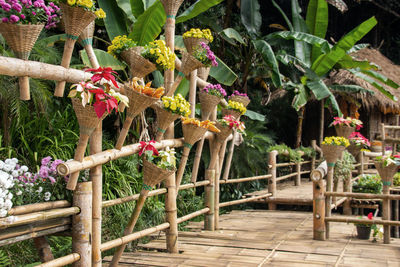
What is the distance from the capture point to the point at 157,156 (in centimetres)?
317

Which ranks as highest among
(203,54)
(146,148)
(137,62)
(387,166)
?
(203,54)

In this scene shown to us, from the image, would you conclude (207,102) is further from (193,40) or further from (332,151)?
(332,151)

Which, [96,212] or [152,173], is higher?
[152,173]

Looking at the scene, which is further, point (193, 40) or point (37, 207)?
point (193, 40)

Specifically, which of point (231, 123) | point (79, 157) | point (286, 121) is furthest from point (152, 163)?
point (286, 121)

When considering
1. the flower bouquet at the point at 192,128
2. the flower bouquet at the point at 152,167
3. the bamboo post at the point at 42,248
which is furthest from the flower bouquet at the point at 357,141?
the bamboo post at the point at 42,248

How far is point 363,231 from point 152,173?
258 cm

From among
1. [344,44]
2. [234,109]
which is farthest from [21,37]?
[344,44]

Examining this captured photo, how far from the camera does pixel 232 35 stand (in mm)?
7078

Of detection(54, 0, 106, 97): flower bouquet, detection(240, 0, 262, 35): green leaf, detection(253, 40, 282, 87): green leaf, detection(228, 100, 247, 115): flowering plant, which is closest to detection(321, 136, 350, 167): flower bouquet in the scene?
detection(228, 100, 247, 115): flowering plant

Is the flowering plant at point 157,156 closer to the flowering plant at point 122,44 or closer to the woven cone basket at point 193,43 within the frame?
the flowering plant at point 122,44

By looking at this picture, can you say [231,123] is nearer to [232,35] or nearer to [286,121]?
[232,35]

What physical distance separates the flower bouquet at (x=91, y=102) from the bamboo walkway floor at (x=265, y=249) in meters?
1.37

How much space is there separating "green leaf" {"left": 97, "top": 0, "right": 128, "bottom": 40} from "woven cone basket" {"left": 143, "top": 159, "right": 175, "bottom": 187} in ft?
10.0
